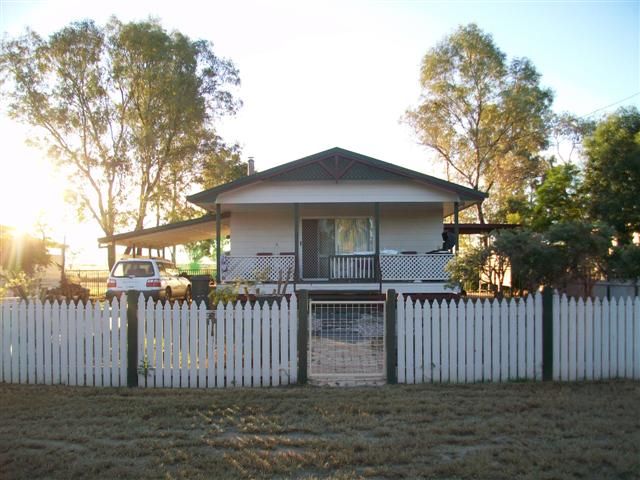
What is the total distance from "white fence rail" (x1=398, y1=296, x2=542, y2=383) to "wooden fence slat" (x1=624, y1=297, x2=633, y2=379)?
1205 mm

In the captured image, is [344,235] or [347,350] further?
[344,235]

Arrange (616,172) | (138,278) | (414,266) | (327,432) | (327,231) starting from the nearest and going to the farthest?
(327,432)
(414,266)
(138,278)
(616,172)
(327,231)

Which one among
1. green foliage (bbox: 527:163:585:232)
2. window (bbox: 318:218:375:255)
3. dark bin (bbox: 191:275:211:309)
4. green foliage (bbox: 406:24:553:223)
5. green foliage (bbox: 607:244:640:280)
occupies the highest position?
green foliage (bbox: 406:24:553:223)

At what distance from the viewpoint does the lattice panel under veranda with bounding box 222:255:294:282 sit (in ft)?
57.3

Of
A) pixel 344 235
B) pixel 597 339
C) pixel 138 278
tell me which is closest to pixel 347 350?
pixel 597 339

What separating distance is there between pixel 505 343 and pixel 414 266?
9.33 meters

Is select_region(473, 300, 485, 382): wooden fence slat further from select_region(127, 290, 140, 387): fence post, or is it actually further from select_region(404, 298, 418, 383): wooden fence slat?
select_region(127, 290, 140, 387): fence post

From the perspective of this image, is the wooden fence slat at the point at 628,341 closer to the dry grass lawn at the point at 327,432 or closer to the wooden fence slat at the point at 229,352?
the dry grass lawn at the point at 327,432

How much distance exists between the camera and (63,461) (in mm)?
4844

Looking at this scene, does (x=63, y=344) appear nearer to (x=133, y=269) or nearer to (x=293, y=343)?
(x=293, y=343)

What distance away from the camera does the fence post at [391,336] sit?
7.68 meters

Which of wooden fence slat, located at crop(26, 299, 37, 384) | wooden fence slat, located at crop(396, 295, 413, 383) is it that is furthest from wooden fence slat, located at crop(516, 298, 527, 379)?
wooden fence slat, located at crop(26, 299, 37, 384)

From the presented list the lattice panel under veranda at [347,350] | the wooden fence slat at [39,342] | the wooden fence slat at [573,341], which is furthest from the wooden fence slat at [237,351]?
the wooden fence slat at [573,341]

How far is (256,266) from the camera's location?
1747 centimetres
